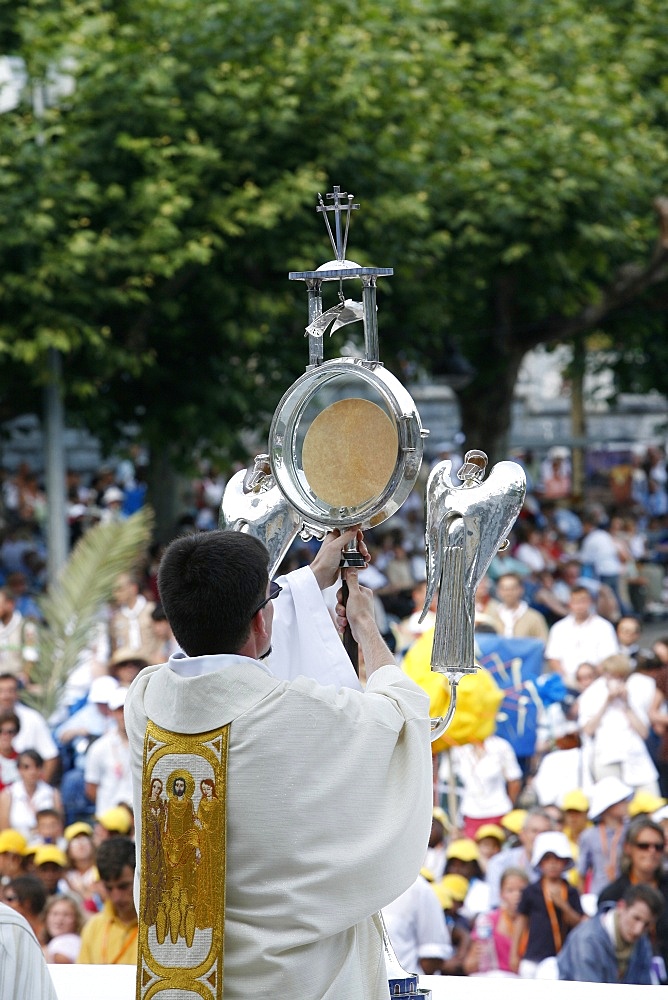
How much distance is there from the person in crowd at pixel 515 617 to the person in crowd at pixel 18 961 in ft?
22.6

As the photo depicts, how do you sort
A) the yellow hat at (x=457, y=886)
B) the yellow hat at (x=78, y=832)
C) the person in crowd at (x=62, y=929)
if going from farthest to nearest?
the yellow hat at (x=78, y=832), the yellow hat at (x=457, y=886), the person in crowd at (x=62, y=929)

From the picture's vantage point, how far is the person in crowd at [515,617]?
30.8ft

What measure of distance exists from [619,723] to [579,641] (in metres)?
1.53

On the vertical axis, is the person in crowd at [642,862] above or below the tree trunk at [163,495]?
below

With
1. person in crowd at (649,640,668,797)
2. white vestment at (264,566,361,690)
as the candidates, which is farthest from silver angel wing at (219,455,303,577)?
person in crowd at (649,640,668,797)

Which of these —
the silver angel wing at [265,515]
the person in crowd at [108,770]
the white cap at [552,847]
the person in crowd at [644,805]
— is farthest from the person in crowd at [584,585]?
the silver angel wing at [265,515]

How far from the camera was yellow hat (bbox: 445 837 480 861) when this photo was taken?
6699 mm

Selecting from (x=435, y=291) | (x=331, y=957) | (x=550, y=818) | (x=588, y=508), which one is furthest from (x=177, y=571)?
(x=588, y=508)

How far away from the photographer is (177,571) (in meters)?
3.04

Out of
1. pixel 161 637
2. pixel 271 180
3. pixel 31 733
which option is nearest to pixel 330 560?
pixel 31 733

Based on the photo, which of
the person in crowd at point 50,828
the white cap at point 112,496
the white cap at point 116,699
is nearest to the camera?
the person in crowd at point 50,828

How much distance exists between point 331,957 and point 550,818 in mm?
3765

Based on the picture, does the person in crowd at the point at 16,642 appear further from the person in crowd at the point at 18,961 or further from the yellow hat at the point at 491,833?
the person in crowd at the point at 18,961

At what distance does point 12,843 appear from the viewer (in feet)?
22.2
